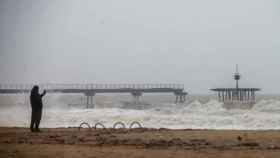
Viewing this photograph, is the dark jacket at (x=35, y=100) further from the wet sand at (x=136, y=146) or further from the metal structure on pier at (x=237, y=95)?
the metal structure on pier at (x=237, y=95)

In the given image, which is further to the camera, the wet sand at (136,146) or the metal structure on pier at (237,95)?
the metal structure on pier at (237,95)

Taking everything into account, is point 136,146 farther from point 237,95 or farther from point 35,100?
point 237,95

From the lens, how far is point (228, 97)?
47969mm

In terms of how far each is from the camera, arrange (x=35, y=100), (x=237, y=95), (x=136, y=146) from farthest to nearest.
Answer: (x=237, y=95) → (x=35, y=100) → (x=136, y=146)

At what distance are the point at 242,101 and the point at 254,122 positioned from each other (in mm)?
25917

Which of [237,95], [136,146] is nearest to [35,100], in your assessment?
[136,146]

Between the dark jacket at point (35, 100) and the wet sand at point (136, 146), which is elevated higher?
the dark jacket at point (35, 100)

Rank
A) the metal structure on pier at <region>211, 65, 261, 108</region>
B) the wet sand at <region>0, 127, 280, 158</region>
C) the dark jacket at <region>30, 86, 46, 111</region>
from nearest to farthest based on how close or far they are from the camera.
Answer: the wet sand at <region>0, 127, 280, 158</region> < the dark jacket at <region>30, 86, 46, 111</region> < the metal structure on pier at <region>211, 65, 261, 108</region>

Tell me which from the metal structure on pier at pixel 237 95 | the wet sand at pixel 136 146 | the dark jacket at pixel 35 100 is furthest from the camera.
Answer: the metal structure on pier at pixel 237 95

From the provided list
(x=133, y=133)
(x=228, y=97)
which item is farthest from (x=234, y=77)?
(x=133, y=133)

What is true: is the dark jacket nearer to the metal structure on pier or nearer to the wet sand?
the wet sand

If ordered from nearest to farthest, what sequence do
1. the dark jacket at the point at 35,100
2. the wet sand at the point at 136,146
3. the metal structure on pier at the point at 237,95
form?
the wet sand at the point at 136,146
the dark jacket at the point at 35,100
the metal structure on pier at the point at 237,95

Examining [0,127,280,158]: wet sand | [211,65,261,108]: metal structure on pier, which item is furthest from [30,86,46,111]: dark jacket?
[211,65,261,108]: metal structure on pier

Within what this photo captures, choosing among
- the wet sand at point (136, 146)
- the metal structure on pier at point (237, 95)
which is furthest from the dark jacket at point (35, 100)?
the metal structure on pier at point (237, 95)
